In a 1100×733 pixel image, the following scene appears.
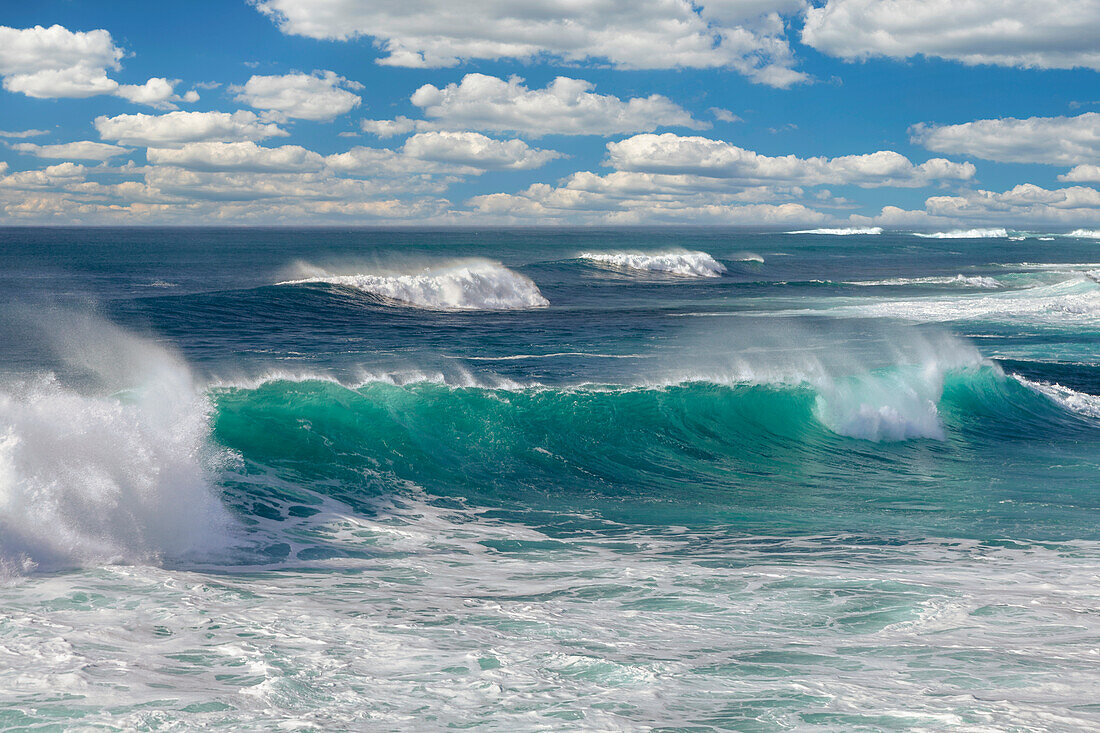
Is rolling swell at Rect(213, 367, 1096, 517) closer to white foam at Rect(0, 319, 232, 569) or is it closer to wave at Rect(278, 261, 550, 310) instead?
white foam at Rect(0, 319, 232, 569)

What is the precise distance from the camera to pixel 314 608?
7.29 metres

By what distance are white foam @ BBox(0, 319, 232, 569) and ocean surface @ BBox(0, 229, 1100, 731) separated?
1.4 inches

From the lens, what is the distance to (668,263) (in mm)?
69062

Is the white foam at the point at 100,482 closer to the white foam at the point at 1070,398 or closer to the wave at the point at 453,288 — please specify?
the white foam at the point at 1070,398

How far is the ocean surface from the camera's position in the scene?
5.49m

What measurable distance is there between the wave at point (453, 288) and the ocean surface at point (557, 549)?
20.2 metres

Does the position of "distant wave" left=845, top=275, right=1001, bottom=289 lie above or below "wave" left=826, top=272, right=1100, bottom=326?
above

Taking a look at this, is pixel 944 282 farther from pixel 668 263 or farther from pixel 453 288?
pixel 453 288

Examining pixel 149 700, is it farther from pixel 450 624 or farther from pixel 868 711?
pixel 868 711

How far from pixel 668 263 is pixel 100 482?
62.1 meters

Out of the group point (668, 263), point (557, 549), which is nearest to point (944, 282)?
point (668, 263)

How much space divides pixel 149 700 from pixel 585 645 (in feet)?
9.43

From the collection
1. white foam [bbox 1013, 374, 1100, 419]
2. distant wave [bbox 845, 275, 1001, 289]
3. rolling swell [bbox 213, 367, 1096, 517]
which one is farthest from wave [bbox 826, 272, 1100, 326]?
rolling swell [bbox 213, 367, 1096, 517]

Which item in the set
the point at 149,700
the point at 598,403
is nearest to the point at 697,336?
the point at 598,403
